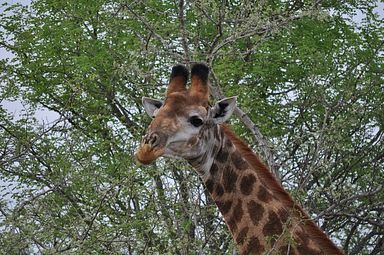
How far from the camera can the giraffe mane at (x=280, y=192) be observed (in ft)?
30.3

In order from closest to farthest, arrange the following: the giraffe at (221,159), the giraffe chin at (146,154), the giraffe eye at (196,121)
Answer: the giraffe chin at (146,154) → the giraffe at (221,159) → the giraffe eye at (196,121)

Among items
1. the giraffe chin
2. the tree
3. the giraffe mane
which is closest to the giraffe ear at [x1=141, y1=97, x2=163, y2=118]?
the giraffe mane

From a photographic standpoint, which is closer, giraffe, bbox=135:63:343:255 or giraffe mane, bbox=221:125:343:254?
giraffe mane, bbox=221:125:343:254

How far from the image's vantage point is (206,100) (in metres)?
10.4

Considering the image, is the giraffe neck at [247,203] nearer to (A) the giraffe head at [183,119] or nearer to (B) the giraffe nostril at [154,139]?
(A) the giraffe head at [183,119]

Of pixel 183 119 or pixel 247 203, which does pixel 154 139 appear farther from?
pixel 247 203

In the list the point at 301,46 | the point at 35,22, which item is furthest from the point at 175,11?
the point at 35,22

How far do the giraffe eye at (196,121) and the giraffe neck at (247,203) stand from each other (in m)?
0.10

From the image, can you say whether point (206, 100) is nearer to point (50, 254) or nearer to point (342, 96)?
point (50, 254)

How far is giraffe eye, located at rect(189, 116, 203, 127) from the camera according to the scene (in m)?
10.2

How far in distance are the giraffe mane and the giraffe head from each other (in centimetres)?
27

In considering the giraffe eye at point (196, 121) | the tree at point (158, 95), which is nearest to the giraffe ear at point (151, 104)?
the giraffe eye at point (196, 121)

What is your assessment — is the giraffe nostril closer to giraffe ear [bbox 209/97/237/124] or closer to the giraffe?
the giraffe

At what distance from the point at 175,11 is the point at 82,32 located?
9.40 feet
